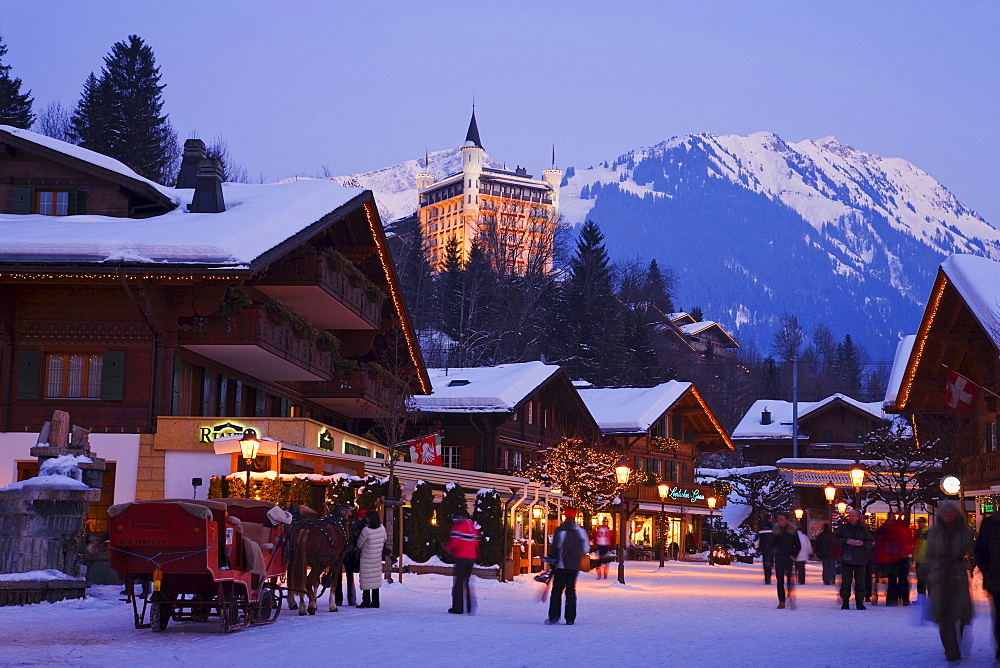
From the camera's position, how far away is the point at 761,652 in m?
14.6

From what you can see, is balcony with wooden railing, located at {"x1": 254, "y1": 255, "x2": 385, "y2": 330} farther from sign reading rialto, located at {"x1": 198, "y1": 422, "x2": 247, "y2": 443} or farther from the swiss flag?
the swiss flag

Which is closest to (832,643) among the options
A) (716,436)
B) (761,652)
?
(761,652)

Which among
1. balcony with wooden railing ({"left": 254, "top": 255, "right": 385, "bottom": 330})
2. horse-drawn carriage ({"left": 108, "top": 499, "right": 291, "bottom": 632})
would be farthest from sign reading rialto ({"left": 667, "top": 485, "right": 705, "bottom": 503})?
horse-drawn carriage ({"left": 108, "top": 499, "right": 291, "bottom": 632})

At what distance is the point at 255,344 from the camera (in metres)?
28.7

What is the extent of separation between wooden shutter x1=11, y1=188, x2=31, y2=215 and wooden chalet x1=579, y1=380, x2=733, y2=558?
34.4m

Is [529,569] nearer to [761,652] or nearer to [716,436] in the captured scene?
[761,652]

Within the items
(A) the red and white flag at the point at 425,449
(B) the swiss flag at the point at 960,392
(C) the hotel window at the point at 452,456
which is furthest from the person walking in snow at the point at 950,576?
(C) the hotel window at the point at 452,456

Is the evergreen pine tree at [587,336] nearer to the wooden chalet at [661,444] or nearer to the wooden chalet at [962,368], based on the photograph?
the wooden chalet at [661,444]

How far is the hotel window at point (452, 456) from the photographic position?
176ft

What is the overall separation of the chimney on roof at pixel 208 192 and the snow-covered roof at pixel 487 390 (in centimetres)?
1767

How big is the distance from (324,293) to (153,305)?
19.5ft

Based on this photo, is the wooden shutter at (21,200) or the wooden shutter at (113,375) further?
the wooden shutter at (21,200)

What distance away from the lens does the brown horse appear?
60.1 ft

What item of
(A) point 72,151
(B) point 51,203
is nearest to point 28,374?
(B) point 51,203
